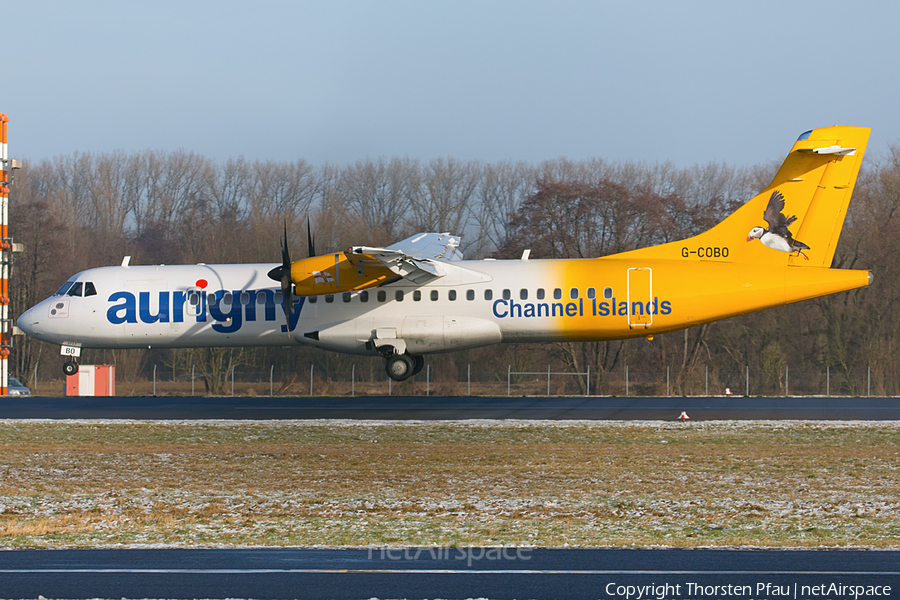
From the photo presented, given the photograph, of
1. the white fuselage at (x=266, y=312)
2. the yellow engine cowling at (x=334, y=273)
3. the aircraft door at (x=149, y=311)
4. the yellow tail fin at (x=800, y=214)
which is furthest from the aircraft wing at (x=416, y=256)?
the yellow tail fin at (x=800, y=214)

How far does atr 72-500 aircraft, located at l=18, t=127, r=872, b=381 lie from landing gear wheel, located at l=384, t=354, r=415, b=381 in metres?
0.04

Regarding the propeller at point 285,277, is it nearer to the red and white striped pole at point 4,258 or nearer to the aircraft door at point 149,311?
the aircraft door at point 149,311

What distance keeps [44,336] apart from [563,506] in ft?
76.1

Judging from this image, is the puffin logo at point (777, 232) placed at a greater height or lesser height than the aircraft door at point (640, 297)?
greater

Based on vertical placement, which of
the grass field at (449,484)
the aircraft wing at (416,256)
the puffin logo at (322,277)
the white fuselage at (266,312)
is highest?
the aircraft wing at (416,256)

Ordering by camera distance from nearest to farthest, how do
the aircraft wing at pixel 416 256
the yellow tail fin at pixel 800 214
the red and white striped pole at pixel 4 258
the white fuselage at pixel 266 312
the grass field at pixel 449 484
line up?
the grass field at pixel 449 484
the aircraft wing at pixel 416 256
the yellow tail fin at pixel 800 214
the white fuselage at pixel 266 312
the red and white striped pole at pixel 4 258

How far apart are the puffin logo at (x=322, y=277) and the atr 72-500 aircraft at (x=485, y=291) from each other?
0.15ft

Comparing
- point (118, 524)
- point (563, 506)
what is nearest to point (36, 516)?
point (118, 524)

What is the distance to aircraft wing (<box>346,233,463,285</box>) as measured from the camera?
86.3ft

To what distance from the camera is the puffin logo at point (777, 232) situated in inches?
1103

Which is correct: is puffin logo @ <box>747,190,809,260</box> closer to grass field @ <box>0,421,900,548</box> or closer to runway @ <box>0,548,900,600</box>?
grass field @ <box>0,421,900,548</box>

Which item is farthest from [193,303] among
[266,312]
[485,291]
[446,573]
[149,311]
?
[446,573]

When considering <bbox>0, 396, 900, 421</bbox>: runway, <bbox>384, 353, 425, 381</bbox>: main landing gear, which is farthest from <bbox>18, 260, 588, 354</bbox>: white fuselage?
<bbox>0, 396, 900, 421</bbox>: runway

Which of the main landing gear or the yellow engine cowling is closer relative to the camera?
the yellow engine cowling
